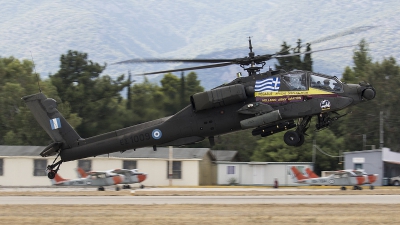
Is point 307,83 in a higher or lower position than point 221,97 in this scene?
higher

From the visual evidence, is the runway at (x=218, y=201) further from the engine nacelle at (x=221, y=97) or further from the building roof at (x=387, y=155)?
the building roof at (x=387, y=155)

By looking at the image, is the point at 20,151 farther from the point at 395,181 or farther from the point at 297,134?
the point at 297,134

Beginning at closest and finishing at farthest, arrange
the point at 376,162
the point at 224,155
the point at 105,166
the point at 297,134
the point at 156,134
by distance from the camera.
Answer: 1. the point at 297,134
2. the point at 156,134
3. the point at 105,166
4. the point at 376,162
5. the point at 224,155

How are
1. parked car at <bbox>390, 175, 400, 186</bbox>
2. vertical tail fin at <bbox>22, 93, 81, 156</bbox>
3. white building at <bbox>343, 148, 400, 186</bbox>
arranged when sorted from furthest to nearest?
white building at <bbox>343, 148, 400, 186</bbox>, parked car at <bbox>390, 175, 400, 186</bbox>, vertical tail fin at <bbox>22, 93, 81, 156</bbox>

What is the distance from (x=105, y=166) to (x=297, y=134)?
30609mm

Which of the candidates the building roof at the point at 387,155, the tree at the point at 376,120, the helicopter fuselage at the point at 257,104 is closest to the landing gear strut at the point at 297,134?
the helicopter fuselage at the point at 257,104

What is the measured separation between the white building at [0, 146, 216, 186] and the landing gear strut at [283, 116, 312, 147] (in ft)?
93.3

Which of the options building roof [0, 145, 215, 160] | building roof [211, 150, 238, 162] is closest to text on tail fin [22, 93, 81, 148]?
building roof [0, 145, 215, 160]

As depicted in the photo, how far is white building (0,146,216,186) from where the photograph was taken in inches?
1993

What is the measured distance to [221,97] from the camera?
2302 centimetres

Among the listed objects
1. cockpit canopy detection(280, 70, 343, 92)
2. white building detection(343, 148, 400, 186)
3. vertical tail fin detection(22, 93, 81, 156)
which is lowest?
white building detection(343, 148, 400, 186)

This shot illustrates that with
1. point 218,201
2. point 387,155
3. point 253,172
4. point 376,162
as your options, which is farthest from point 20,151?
point 218,201

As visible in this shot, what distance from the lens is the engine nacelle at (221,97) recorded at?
22.9 metres

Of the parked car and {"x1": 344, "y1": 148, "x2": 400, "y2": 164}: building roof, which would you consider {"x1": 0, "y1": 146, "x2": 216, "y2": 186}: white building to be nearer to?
{"x1": 344, "y1": 148, "x2": 400, "y2": 164}: building roof
